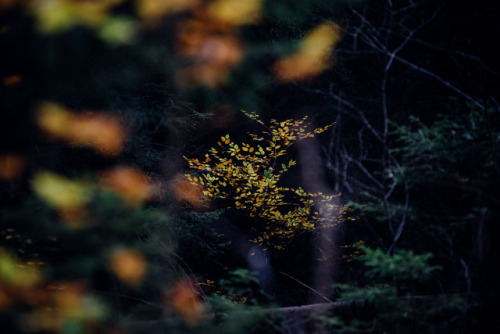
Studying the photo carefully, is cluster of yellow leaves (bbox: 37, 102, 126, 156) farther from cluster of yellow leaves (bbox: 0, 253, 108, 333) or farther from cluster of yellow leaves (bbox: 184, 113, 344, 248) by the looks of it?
cluster of yellow leaves (bbox: 184, 113, 344, 248)

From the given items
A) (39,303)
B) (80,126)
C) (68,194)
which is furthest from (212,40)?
(39,303)

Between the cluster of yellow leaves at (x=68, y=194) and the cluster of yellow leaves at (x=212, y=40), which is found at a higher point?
the cluster of yellow leaves at (x=212, y=40)

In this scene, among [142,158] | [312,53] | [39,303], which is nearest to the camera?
[39,303]

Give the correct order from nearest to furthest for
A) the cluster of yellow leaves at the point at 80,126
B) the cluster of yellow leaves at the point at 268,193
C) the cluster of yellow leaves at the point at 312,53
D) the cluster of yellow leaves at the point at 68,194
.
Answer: the cluster of yellow leaves at the point at 68,194 → the cluster of yellow leaves at the point at 80,126 → the cluster of yellow leaves at the point at 312,53 → the cluster of yellow leaves at the point at 268,193

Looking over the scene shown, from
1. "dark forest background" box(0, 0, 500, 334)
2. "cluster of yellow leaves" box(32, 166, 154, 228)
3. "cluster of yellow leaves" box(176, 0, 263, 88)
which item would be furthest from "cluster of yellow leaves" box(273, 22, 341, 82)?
"cluster of yellow leaves" box(32, 166, 154, 228)

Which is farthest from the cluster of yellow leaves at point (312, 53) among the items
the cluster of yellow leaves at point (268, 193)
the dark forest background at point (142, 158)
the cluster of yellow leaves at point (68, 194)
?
the cluster of yellow leaves at point (68, 194)

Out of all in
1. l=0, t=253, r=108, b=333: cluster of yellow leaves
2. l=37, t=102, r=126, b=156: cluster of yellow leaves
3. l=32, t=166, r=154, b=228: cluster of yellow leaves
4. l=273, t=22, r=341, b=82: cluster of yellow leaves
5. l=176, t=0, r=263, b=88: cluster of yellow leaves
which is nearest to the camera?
l=0, t=253, r=108, b=333: cluster of yellow leaves

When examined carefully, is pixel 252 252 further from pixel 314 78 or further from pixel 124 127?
pixel 124 127

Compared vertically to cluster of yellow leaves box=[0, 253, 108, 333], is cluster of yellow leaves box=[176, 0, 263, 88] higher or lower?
higher

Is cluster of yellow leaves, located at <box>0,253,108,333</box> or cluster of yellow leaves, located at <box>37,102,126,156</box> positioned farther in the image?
cluster of yellow leaves, located at <box>37,102,126,156</box>

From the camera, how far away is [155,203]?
191 inches

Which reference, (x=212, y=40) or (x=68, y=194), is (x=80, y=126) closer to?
(x=68, y=194)

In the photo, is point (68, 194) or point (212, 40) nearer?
point (68, 194)

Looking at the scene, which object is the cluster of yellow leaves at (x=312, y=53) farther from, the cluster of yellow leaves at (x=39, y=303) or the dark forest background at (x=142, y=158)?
the cluster of yellow leaves at (x=39, y=303)
